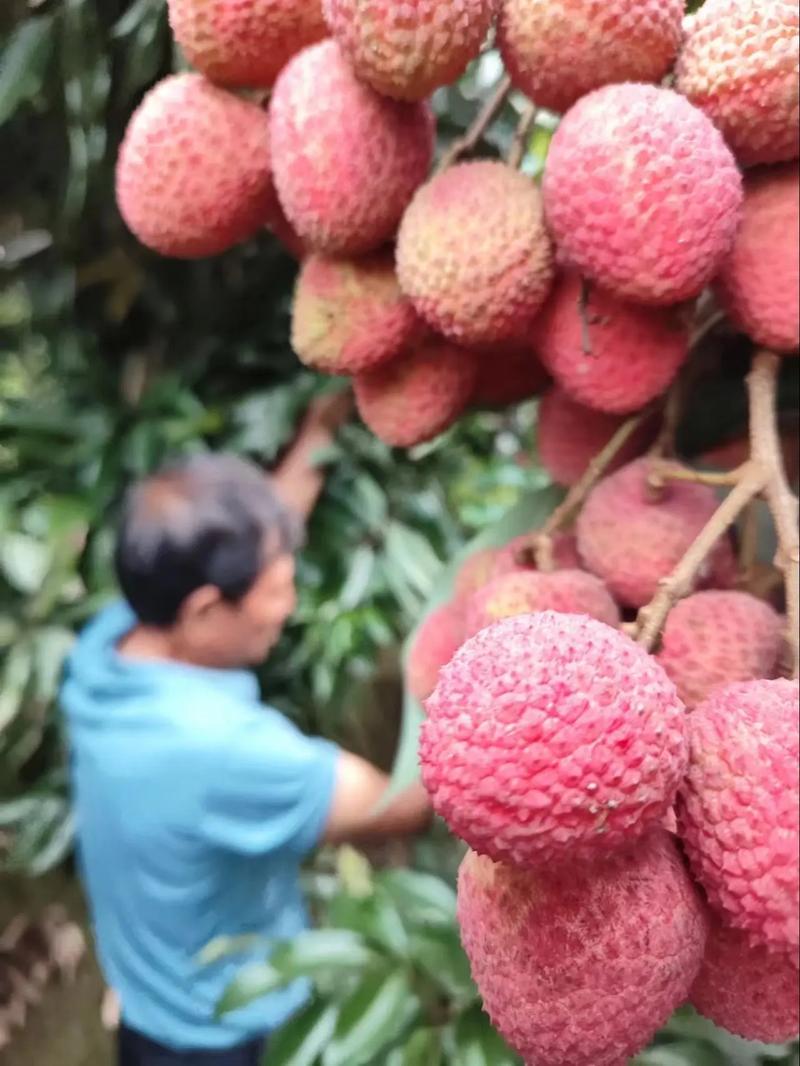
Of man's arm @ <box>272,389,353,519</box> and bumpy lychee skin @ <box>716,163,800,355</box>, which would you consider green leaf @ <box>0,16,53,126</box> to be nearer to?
man's arm @ <box>272,389,353,519</box>

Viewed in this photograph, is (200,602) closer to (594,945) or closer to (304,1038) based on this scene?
(304,1038)

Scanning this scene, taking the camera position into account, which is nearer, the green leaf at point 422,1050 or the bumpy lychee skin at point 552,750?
the bumpy lychee skin at point 552,750

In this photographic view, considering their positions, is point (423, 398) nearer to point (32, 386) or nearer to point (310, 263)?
point (310, 263)

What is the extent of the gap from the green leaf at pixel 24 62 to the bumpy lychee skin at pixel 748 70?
1.53 ft

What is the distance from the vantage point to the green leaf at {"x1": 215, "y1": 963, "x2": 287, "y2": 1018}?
0.65 meters

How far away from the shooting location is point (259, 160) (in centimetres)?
50

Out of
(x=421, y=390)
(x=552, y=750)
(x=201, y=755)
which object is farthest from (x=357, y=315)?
(x=201, y=755)

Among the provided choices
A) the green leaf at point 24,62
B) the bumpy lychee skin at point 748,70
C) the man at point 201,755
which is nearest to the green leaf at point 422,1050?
the man at point 201,755

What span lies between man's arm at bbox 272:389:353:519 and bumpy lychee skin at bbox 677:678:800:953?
2.18 feet

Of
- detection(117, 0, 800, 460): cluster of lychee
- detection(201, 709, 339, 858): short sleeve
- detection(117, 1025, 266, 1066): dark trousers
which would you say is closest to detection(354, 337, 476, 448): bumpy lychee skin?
detection(117, 0, 800, 460): cluster of lychee

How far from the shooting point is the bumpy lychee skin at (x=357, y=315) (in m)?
0.49

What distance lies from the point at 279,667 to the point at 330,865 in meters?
0.45

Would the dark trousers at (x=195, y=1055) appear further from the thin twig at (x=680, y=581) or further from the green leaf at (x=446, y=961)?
the thin twig at (x=680, y=581)

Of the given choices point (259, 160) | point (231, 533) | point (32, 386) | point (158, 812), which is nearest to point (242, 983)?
point (158, 812)
